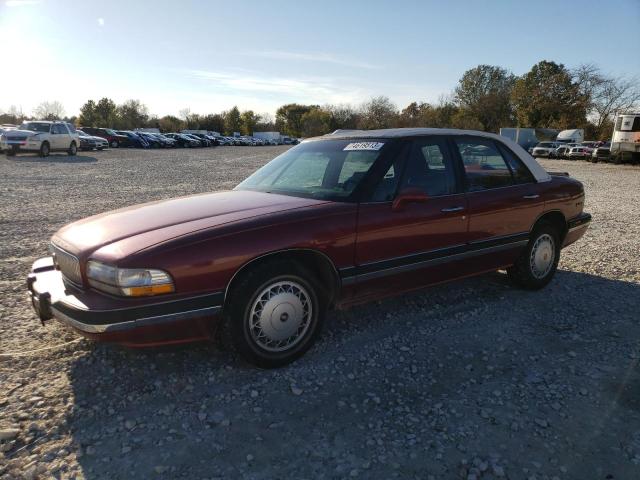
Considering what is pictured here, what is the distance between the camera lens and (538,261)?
4.59 meters

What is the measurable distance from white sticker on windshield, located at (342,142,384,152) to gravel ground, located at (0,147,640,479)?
1399 millimetres

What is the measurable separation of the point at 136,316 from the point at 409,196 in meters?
1.96

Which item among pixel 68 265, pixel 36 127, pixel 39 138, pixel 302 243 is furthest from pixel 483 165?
pixel 36 127

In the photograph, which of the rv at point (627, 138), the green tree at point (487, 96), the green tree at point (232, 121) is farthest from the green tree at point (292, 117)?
the rv at point (627, 138)

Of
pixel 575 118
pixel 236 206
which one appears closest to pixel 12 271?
pixel 236 206

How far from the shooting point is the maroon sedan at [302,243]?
2.65 m

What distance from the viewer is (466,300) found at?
4348 millimetres

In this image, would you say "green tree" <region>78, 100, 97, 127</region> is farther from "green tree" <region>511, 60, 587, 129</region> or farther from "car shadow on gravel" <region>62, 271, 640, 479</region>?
"car shadow on gravel" <region>62, 271, 640, 479</region>

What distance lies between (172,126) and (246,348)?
291ft

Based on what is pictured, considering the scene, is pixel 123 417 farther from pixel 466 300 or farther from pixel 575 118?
pixel 575 118

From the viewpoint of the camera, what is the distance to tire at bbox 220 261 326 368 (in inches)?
112

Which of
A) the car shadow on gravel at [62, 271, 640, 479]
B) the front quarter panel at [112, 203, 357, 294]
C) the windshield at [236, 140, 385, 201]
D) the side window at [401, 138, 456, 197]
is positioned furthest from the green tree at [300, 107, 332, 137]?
the front quarter panel at [112, 203, 357, 294]

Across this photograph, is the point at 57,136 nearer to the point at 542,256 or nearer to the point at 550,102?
the point at 542,256

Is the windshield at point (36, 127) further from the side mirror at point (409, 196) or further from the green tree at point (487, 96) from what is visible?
the green tree at point (487, 96)
